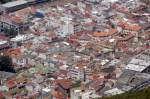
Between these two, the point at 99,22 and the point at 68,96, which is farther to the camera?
the point at 99,22

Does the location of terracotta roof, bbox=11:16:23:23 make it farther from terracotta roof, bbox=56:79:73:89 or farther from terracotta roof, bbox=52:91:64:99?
terracotta roof, bbox=52:91:64:99

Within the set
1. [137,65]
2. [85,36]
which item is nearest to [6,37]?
[85,36]

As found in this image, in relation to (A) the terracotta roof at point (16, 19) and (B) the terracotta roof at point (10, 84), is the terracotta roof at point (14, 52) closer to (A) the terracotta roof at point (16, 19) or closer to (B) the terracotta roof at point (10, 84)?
(B) the terracotta roof at point (10, 84)

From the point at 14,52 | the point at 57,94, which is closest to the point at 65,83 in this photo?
the point at 57,94

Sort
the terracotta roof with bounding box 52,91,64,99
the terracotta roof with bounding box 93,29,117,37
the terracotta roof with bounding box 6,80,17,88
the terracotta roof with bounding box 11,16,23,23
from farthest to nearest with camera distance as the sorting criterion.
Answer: the terracotta roof with bounding box 11,16,23,23 → the terracotta roof with bounding box 93,29,117,37 → the terracotta roof with bounding box 6,80,17,88 → the terracotta roof with bounding box 52,91,64,99

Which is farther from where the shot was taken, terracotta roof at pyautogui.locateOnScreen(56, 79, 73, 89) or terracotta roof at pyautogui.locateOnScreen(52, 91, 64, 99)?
terracotta roof at pyautogui.locateOnScreen(56, 79, 73, 89)

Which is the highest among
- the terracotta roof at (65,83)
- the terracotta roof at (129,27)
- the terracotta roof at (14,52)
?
the terracotta roof at (129,27)

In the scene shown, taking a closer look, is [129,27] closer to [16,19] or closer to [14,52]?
[14,52]

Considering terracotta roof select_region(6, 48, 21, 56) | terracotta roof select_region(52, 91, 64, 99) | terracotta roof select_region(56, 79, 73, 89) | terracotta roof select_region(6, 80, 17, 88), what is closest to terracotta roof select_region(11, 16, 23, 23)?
terracotta roof select_region(6, 48, 21, 56)

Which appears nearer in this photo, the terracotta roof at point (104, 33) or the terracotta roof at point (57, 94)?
the terracotta roof at point (57, 94)

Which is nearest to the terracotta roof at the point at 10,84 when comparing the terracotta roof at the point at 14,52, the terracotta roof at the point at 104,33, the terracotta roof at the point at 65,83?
the terracotta roof at the point at 65,83

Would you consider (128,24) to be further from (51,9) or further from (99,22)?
(51,9)
